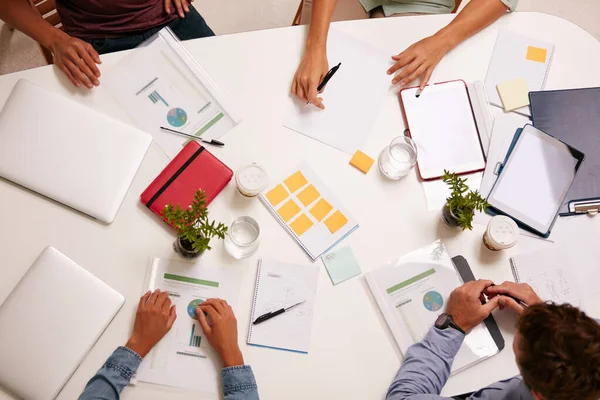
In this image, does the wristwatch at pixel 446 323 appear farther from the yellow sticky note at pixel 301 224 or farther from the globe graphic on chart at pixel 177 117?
the globe graphic on chart at pixel 177 117

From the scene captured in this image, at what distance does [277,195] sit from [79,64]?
0.59 meters

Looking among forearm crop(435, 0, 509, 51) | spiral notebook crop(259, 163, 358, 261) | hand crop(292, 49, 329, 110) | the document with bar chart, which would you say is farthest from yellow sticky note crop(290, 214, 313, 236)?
forearm crop(435, 0, 509, 51)

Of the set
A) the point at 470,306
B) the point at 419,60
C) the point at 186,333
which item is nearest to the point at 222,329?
the point at 186,333

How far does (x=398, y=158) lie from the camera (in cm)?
130

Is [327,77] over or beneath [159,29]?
beneath

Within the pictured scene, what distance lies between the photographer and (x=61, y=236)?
1.14 meters

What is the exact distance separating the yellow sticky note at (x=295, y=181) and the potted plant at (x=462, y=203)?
1.12 feet

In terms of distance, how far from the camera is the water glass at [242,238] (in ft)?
3.80

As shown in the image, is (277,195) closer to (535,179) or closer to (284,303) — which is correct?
(284,303)

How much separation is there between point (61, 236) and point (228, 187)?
15.4 inches

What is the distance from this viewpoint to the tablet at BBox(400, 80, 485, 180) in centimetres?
131

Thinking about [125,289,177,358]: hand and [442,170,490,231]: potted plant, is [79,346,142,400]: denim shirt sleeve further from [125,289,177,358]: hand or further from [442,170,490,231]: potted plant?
[442,170,490,231]: potted plant

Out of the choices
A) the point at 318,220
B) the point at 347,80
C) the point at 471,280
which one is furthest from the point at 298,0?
the point at 471,280

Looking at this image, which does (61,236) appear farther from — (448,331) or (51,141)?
(448,331)
